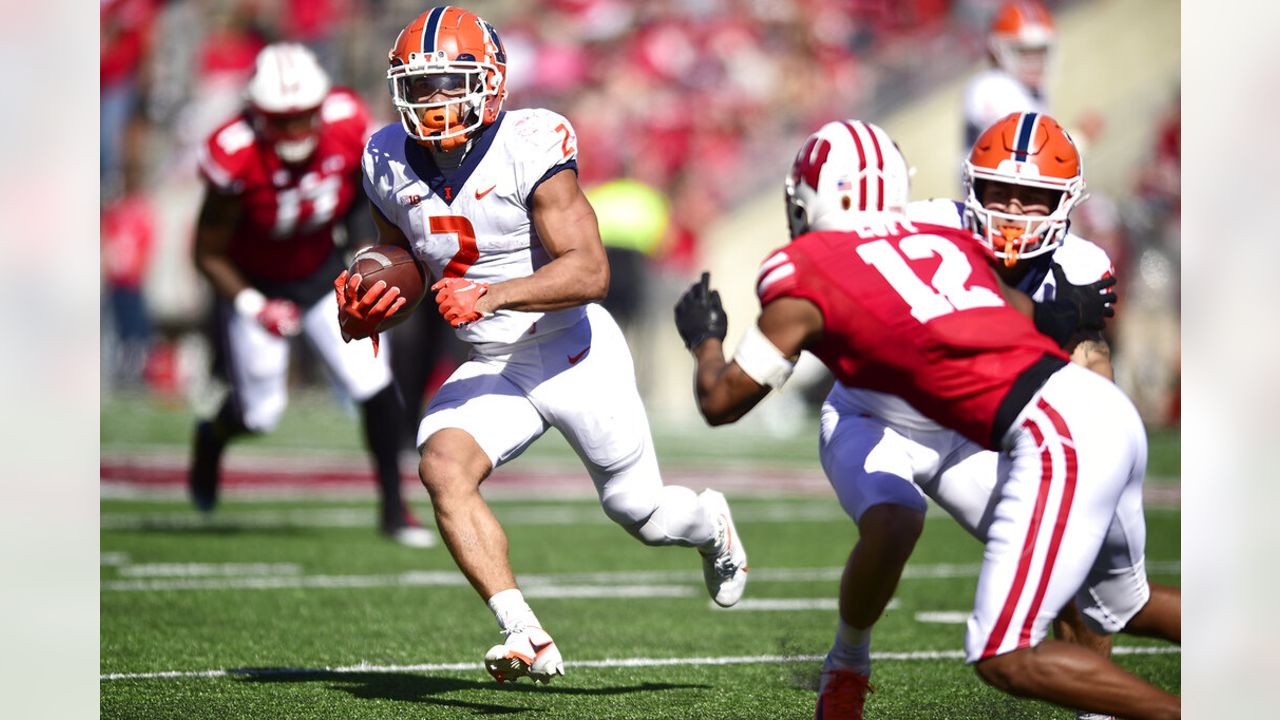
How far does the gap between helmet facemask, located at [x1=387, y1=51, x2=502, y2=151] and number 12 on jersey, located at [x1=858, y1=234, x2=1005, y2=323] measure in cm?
122

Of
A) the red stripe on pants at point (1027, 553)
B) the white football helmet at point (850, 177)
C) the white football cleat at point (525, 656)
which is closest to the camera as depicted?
the red stripe on pants at point (1027, 553)

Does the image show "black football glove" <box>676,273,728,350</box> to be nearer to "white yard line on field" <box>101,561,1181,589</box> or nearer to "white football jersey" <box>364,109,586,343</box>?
"white football jersey" <box>364,109,586,343</box>

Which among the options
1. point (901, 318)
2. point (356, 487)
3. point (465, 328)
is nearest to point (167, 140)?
point (356, 487)

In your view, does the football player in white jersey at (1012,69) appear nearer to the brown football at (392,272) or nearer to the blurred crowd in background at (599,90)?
the brown football at (392,272)

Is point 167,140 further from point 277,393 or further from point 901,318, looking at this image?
point 901,318

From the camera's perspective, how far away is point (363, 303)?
13.3 feet

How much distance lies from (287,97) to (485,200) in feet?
9.54

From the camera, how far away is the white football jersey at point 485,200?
4.22 metres

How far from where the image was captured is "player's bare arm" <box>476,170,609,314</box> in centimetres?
398

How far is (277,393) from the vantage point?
7.46 metres

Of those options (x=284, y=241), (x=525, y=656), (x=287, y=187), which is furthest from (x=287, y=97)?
(x=525, y=656)

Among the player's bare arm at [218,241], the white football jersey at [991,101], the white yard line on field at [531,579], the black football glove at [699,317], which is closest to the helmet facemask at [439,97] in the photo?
the black football glove at [699,317]

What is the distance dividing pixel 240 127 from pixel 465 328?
10.2 ft
